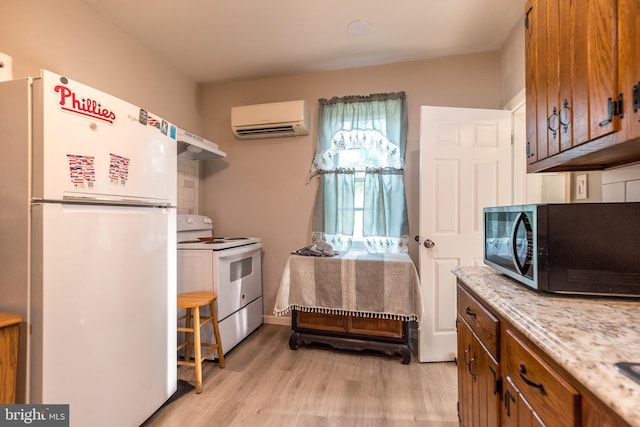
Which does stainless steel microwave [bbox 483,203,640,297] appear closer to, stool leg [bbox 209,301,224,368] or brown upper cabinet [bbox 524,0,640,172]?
brown upper cabinet [bbox 524,0,640,172]

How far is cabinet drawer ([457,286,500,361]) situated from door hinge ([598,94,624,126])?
27.0 inches

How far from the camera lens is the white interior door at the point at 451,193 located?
7.39 ft

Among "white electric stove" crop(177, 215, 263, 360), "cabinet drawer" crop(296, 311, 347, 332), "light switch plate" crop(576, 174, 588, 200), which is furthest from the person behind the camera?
"cabinet drawer" crop(296, 311, 347, 332)

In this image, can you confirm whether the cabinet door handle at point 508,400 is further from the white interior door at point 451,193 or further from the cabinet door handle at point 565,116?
the white interior door at point 451,193

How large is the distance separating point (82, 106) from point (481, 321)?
1822 mm

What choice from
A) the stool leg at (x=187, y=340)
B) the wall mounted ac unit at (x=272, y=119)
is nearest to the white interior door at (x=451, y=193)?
the wall mounted ac unit at (x=272, y=119)

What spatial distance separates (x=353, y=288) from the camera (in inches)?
89.0

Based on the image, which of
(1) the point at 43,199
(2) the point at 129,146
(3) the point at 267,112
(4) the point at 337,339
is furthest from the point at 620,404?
(3) the point at 267,112

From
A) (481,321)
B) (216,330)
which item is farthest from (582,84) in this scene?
(216,330)

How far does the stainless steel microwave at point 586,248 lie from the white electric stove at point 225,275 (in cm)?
201

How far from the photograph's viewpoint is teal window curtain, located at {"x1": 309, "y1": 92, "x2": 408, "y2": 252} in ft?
8.83

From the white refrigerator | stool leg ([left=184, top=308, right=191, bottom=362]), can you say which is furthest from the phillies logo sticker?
stool leg ([left=184, top=308, right=191, bottom=362])

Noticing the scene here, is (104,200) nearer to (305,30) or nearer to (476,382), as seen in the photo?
(476,382)

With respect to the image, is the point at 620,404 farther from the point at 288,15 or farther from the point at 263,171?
the point at 263,171
